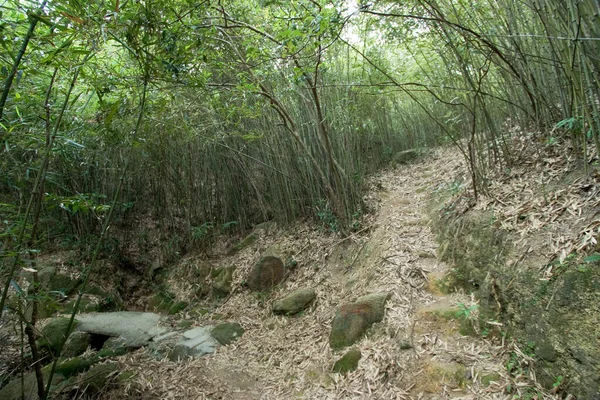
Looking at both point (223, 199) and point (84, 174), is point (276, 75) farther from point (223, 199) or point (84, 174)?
point (84, 174)

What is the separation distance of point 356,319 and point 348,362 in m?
0.26

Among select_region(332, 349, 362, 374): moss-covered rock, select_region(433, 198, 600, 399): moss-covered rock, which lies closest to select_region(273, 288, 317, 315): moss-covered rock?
select_region(332, 349, 362, 374): moss-covered rock

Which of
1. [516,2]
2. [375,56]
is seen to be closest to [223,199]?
[375,56]

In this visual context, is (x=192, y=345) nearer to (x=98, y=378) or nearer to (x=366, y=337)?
(x=98, y=378)

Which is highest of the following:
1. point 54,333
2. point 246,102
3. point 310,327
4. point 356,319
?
point 246,102

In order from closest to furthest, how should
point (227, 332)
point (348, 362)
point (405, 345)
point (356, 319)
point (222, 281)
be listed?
point (405, 345), point (348, 362), point (356, 319), point (227, 332), point (222, 281)

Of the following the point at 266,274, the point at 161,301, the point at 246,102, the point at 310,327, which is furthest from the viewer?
the point at 161,301

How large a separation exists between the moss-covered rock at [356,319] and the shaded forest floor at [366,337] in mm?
56

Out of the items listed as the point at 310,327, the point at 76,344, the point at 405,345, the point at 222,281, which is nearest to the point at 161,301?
the point at 222,281

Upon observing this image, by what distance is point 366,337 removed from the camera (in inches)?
73.0

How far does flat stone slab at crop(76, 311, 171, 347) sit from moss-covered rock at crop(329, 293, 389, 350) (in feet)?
6.10

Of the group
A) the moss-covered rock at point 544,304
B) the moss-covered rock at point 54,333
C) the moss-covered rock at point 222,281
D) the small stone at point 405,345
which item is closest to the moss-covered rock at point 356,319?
the small stone at point 405,345

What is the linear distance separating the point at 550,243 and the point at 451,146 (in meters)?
3.87

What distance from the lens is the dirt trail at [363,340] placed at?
1.45 metres
